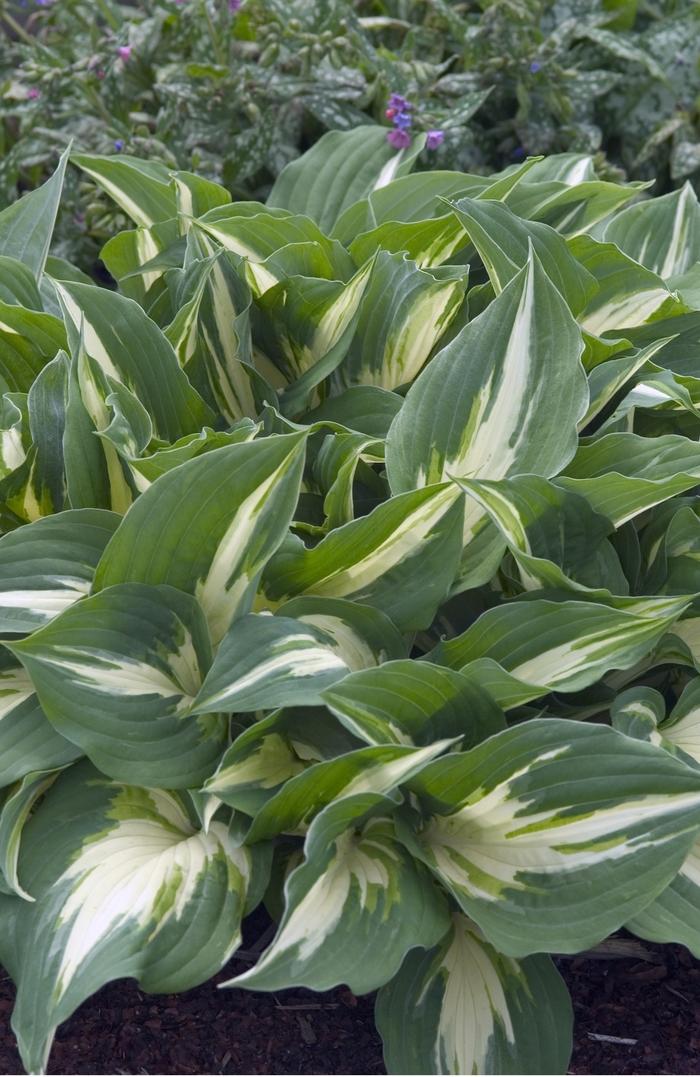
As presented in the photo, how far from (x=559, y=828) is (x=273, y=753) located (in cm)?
28

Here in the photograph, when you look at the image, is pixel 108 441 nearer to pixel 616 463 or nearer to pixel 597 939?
pixel 616 463

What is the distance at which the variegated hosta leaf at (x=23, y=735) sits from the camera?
1.03m

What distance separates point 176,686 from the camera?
41.5 inches

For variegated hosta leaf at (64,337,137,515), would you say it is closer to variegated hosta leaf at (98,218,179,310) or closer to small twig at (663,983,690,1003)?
variegated hosta leaf at (98,218,179,310)

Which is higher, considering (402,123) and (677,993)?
(402,123)

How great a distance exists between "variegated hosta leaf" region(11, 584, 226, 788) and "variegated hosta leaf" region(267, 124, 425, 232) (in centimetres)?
99

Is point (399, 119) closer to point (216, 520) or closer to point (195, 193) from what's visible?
point (195, 193)

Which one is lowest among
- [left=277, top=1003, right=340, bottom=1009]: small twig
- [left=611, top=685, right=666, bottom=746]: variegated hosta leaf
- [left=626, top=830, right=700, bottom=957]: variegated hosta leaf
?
[left=277, top=1003, right=340, bottom=1009]: small twig

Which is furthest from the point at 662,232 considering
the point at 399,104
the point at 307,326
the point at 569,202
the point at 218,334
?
the point at 399,104

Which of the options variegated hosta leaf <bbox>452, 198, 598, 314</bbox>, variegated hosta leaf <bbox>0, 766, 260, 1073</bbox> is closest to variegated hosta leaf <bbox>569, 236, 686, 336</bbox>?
variegated hosta leaf <bbox>452, 198, 598, 314</bbox>

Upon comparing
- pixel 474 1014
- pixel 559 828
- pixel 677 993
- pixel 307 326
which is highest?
pixel 307 326

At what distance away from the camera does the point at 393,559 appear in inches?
43.2

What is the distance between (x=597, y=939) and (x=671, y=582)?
1.43 ft

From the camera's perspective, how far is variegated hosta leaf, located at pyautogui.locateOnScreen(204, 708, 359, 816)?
3.27 ft
